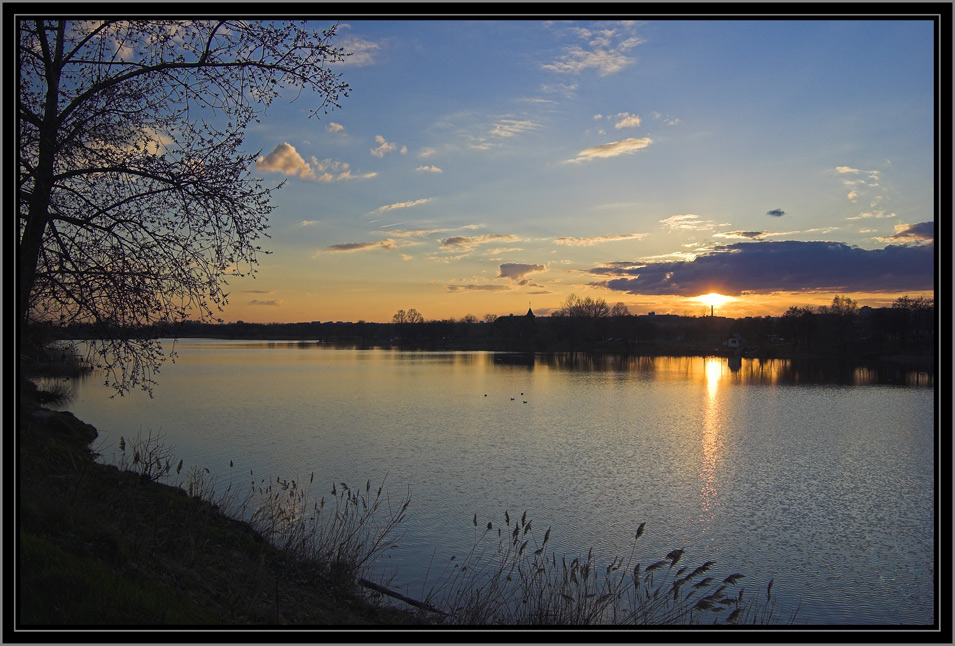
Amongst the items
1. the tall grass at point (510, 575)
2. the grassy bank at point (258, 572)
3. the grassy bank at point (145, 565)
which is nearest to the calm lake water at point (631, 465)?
the tall grass at point (510, 575)

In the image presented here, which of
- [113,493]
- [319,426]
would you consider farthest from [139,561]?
[319,426]

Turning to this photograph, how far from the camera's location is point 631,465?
17.6 meters

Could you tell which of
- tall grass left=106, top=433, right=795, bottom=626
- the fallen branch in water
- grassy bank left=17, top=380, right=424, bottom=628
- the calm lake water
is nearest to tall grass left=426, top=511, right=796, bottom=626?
tall grass left=106, top=433, right=795, bottom=626

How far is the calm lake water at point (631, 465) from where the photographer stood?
10.6m

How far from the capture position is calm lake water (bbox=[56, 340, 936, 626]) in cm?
1056

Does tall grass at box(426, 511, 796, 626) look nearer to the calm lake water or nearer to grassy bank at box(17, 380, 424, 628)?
the calm lake water

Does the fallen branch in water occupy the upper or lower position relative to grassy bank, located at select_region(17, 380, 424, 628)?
lower

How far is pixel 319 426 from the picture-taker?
75.6ft

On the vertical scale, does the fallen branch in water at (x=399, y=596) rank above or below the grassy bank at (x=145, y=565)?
below

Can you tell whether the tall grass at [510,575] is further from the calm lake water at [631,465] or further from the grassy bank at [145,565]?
the grassy bank at [145,565]

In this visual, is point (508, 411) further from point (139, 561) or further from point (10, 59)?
point (10, 59)

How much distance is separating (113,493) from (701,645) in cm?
906

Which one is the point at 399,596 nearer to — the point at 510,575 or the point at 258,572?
the point at 510,575

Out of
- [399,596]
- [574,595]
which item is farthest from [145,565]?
[574,595]
